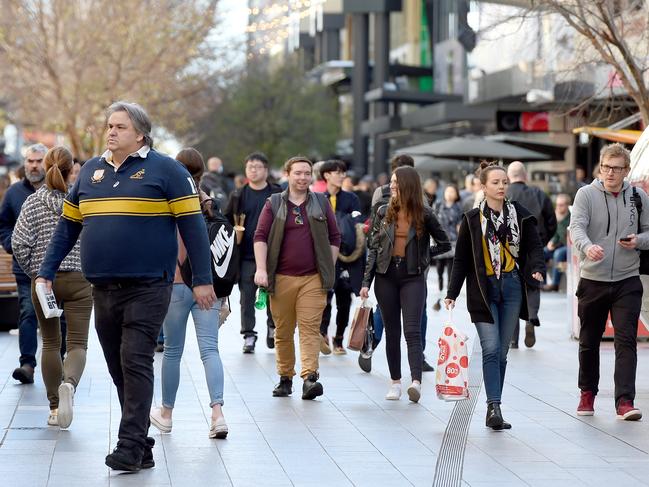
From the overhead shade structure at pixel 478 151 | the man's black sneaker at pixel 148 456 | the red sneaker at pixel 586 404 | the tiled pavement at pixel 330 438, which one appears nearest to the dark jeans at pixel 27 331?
the tiled pavement at pixel 330 438

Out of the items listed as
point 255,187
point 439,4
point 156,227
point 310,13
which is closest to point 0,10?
point 439,4

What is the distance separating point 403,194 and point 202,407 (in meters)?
2.14

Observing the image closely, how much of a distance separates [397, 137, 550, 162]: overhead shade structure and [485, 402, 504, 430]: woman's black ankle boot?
17.7 meters

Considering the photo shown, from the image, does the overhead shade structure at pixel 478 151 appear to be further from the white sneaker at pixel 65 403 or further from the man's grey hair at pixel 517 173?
the white sneaker at pixel 65 403

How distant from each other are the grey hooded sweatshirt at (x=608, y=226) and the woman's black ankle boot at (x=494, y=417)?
120 cm

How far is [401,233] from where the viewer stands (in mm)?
10820

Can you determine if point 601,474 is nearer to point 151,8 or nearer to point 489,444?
point 489,444

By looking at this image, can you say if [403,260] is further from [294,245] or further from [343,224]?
[343,224]

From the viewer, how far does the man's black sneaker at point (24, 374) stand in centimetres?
1139

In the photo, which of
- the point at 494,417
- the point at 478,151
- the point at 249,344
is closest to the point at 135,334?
the point at 494,417

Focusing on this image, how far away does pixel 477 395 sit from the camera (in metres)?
11.1

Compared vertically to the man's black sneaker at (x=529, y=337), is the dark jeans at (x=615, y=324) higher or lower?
higher

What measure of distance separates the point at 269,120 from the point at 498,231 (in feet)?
183

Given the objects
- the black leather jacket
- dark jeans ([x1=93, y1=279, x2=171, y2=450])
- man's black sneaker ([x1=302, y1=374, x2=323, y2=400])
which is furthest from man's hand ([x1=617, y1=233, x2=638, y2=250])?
dark jeans ([x1=93, y1=279, x2=171, y2=450])
